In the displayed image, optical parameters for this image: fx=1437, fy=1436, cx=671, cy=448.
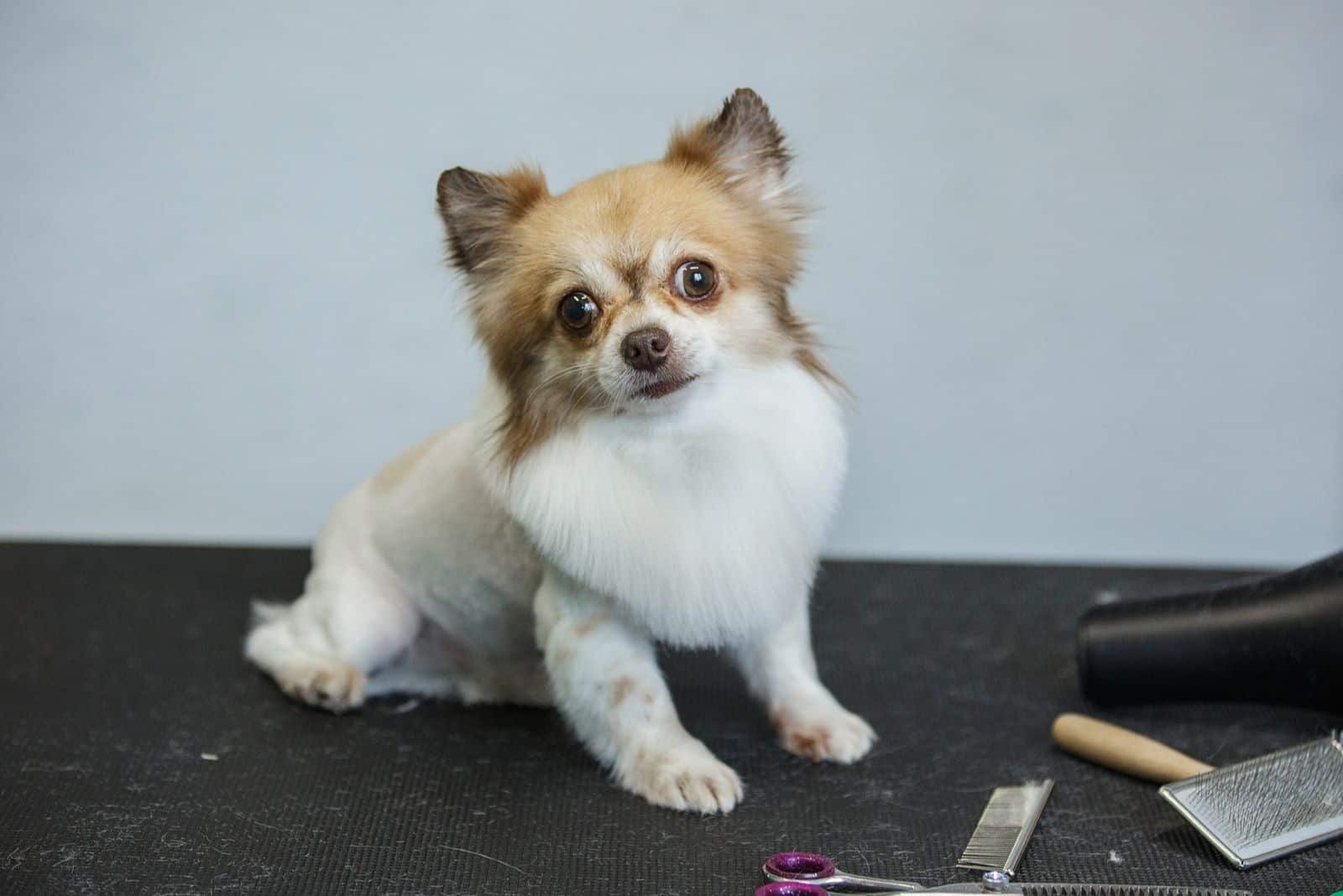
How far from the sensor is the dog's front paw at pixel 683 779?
2.13 m

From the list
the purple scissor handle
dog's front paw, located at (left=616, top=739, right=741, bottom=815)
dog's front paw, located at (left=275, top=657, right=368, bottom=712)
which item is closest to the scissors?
the purple scissor handle

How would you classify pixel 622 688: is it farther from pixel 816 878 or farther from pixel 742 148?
pixel 742 148

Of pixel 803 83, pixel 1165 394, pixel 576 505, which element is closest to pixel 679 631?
pixel 576 505

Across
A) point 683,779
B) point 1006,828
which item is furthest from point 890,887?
point 683,779

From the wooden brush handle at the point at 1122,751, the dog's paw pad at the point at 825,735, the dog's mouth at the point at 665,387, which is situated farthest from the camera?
the dog's paw pad at the point at 825,735

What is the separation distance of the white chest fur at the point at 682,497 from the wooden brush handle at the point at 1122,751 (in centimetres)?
57

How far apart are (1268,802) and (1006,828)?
0.36 metres

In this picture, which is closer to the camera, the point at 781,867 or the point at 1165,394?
the point at 781,867

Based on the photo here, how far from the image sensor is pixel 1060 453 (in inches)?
147

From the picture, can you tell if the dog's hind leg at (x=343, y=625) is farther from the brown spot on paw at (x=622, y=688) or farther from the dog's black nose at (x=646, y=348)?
the dog's black nose at (x=646, y=348)

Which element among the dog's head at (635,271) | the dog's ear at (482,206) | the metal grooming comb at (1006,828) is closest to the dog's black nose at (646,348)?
the dog's head at (635,271)

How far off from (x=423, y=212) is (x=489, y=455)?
4.84 feet

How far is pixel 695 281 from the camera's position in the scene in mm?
2090

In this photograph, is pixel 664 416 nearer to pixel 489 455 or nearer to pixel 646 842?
pixel 489 455
